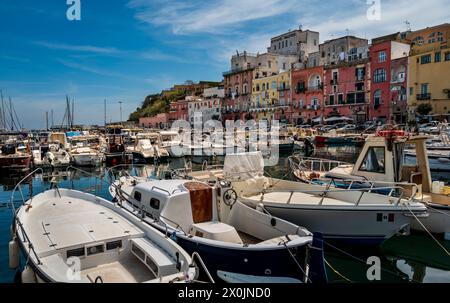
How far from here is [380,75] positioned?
168ft

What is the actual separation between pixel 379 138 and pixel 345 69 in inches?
1898

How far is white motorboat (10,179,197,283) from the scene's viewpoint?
6.11 metres

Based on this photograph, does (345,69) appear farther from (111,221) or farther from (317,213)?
(111,221)

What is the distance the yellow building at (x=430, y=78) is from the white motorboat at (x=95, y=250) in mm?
46277

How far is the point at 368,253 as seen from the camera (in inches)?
396

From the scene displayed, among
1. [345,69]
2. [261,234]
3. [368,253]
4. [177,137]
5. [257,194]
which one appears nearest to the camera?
[261,234]

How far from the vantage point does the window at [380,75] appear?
5078 cm

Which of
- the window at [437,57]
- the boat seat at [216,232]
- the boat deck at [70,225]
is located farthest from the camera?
the window at [437,57]

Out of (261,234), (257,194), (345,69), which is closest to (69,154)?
(257,194)

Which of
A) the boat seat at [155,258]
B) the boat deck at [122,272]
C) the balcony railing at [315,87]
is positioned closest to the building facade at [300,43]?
the balcony railing at [315,87]

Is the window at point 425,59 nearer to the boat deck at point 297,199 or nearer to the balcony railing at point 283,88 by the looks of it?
the balcony railing at point 283,88

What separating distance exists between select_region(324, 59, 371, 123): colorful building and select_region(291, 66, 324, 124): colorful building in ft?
4.76
